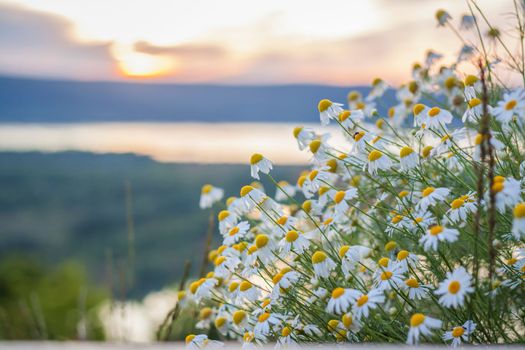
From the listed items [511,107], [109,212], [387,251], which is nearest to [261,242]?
[387,251]

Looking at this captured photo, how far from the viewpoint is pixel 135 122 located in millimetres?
10430

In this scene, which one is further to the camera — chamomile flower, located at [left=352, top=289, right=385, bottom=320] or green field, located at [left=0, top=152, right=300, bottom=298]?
green field, located at [left=0, top=152, right=300, bottom=298]

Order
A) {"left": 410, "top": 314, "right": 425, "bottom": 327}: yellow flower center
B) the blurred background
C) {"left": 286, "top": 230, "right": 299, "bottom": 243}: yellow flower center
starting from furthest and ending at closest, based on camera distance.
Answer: the blurred background, {"left": 286, "top": 230, "right": 299, "bottom": 243}: yellow flower center, {"left": 410, "top": 314, "right": 425, "bottom": 327}: yellow flower center

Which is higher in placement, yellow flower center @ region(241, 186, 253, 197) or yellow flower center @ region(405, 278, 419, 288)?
yellow flower center @ region(241, 186, 253, 197)

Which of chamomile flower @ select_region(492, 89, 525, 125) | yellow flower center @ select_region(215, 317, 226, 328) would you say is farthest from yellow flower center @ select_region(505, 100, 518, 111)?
yellow flower center @ select_region(215, 317, 226, 328)

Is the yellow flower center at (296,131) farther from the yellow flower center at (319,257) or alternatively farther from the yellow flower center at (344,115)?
the yellow flower center at (319,257)

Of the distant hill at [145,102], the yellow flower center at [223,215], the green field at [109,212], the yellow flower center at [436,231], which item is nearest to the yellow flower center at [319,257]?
the yellow flower center at [436,231]

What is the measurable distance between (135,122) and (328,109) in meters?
9.39

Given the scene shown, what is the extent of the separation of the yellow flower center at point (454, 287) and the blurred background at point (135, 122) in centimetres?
60

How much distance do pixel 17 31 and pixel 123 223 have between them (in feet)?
8.54

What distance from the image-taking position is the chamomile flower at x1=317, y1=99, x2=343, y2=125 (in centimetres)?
132

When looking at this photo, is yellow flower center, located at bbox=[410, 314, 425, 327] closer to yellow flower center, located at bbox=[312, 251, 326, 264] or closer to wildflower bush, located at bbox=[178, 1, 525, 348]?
wildflower bush, located at bbox=[178, 1, 525, 348]

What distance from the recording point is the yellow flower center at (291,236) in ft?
3.90

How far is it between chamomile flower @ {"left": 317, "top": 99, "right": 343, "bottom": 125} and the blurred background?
0.33 ft
